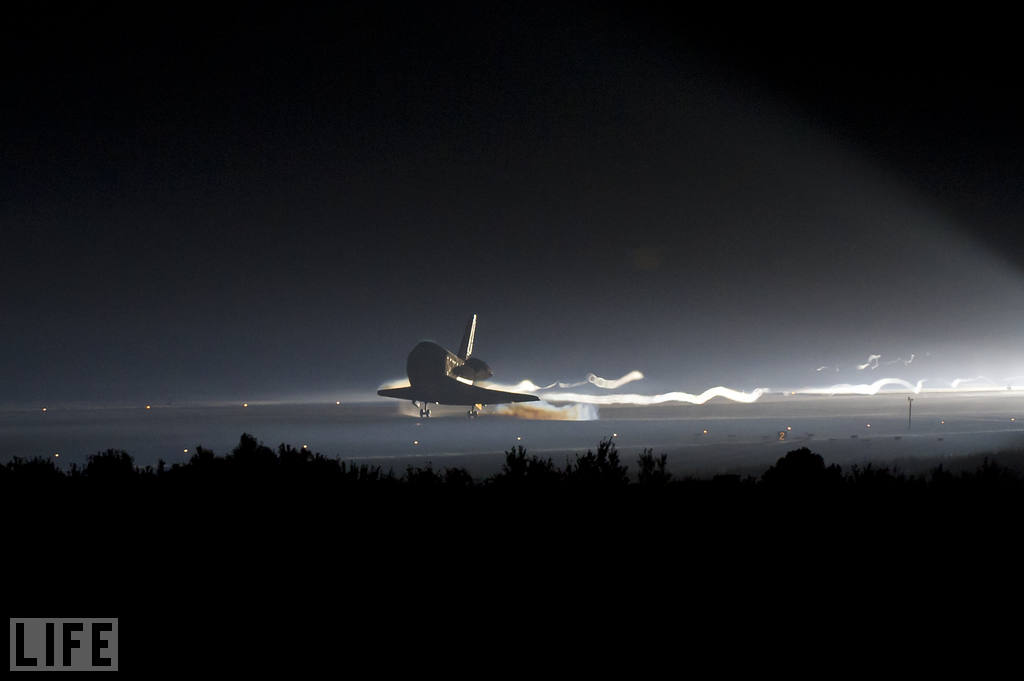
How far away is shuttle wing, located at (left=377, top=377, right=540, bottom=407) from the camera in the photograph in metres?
130

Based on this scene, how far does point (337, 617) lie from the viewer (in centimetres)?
1316

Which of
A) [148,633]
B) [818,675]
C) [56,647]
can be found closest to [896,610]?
[818,675]

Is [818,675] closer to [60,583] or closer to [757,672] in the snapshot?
[757,672]

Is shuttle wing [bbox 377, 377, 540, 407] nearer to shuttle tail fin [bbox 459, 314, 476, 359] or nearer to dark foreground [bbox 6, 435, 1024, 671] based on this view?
shuttle tail fin [bbox 459, 314, 476, 359]

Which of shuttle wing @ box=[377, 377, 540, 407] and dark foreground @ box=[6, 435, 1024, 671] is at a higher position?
shuttle wing @ box=[377, 377, 540, 407]

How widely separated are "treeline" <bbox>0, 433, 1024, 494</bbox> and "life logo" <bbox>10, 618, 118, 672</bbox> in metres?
10.8

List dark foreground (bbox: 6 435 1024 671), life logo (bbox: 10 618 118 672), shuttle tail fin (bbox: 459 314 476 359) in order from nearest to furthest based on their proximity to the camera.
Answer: life logo (bbox: 10 618 118 672)
dark foreground (bbox: 6 435 1024 671)
shuttle tail fin (bbox: 459 314 476 359)

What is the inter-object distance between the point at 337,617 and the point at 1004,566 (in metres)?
11.8

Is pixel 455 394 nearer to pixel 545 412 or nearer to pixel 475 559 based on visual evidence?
pixel 545 412

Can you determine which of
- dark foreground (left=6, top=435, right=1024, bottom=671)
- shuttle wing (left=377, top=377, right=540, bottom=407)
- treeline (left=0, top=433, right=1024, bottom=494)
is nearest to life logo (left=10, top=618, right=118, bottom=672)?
dark foreground (left=6, top=435, right=1024, bottom=671)

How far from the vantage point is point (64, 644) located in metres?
12.1

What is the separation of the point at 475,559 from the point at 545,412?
13935 centimetres

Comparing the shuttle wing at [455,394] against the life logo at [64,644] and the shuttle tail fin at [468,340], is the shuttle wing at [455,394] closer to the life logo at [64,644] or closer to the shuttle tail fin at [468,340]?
the shuttle tail fin at [468,340]

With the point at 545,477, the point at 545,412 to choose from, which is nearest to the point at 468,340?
the point at 545,412
